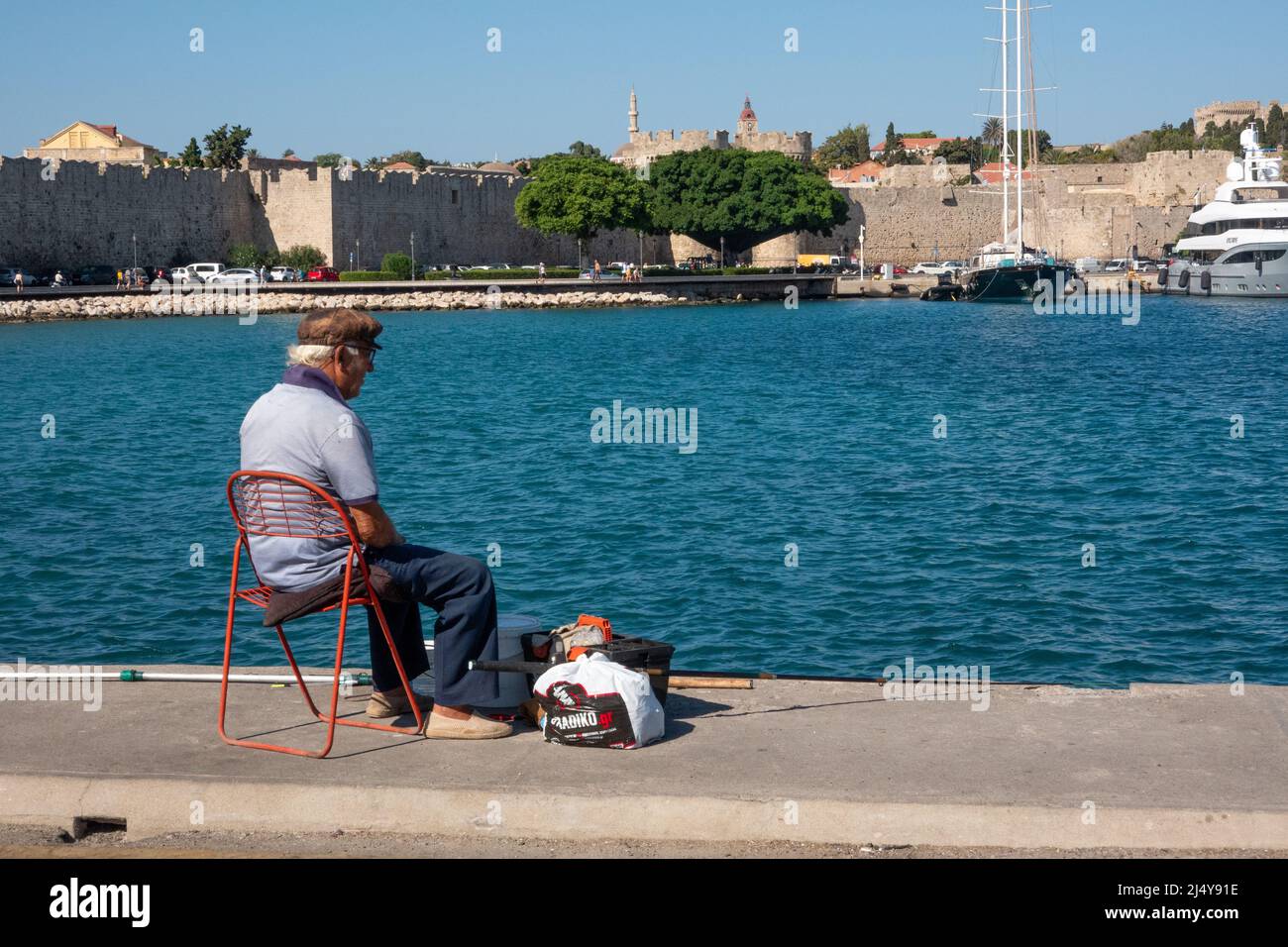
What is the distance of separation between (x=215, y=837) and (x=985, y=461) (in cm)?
1447

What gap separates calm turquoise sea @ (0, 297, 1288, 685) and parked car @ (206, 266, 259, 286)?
16.4m

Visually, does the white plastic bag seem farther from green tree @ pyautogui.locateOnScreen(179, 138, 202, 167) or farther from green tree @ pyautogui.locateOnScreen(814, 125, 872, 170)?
green tree @ pyautogui.locateOnScreen(814, 125, 872, 170)

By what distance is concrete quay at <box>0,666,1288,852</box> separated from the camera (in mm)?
3277

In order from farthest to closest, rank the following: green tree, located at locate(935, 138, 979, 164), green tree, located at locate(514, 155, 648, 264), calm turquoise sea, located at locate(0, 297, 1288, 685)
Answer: green tree, located at locate(935, 138, 979, 164)
green tree, located at locate(514, 155, 648, 264)
calm turquoise sea, located at locate(0, 297, 1288, 685)

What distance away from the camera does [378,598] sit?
3943 millimetres

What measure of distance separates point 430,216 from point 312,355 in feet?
186

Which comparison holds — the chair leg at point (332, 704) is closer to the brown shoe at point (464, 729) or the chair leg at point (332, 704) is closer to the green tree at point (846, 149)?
the brown shoe at point (464, 729)

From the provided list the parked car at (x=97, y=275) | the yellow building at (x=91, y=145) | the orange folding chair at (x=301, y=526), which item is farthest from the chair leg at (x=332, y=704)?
the yellow building at (x=91, y=145)

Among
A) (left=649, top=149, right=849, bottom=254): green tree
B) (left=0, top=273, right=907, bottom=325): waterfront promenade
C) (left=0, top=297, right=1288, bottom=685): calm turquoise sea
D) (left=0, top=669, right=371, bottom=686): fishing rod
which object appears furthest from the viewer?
(left=649, top=149, right=849, bottom=254): green tree

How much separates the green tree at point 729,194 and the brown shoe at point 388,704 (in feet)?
190

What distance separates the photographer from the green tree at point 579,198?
55.9 metres

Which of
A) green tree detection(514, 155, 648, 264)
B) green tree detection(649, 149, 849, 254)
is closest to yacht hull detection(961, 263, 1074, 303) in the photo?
green tree detection(649, 149, 849, 254)

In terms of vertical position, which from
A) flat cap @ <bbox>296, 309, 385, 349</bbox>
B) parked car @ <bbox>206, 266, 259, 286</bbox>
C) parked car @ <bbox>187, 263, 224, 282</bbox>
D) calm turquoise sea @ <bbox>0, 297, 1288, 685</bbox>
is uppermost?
parked car @ <bbox>187, 263, 224, 282</bbox>
